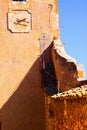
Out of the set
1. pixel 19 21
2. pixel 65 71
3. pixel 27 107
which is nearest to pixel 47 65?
pixel 65 71

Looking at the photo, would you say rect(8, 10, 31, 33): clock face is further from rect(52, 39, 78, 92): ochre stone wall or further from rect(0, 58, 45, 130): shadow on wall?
rect(52, 39, 78, 92): ochre stone wall

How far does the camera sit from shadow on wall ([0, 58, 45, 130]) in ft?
50.3

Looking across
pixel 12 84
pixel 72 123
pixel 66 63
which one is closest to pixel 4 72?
pixel 12 84

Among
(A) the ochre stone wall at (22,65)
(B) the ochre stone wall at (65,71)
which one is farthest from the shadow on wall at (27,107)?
(B) the ochre stone wall at (65,71)

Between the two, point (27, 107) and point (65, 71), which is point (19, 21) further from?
point (27, 107)

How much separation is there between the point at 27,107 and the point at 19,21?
365cm

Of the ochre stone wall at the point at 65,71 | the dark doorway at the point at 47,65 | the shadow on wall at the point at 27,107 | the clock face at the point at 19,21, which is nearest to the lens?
the ochre stone wall at the point at 65,71

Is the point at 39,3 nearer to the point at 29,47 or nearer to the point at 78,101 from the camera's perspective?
the point at 29,47

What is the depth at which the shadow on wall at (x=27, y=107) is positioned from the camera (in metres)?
15.3

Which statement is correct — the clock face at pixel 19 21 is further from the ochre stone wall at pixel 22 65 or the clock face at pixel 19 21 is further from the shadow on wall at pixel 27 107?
the shadow on wall at pixel 27 107

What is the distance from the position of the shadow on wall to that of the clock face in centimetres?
168

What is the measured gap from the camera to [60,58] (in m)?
14.7

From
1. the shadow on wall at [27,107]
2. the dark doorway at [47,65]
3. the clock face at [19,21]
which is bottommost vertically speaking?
the shadow on wall at [27,107]

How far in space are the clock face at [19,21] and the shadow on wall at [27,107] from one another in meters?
1.68
